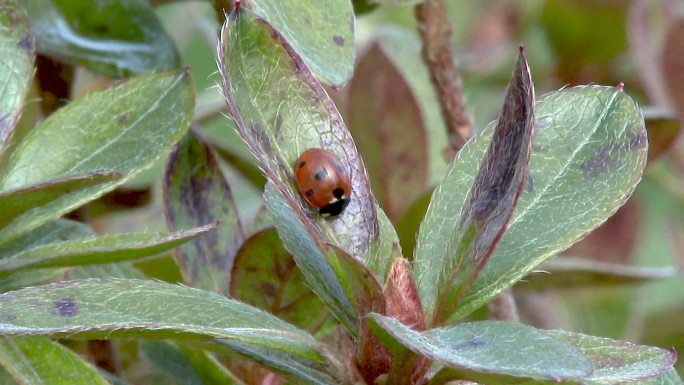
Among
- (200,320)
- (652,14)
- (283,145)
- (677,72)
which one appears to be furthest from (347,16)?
(652,14)

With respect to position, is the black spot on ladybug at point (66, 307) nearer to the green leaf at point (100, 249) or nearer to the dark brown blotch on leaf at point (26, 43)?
the green leaf at point (100, 249)

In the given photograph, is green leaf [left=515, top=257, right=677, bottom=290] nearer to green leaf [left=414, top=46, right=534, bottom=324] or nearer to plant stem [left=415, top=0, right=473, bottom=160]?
plant stem [left=415, top=0, right=473, bottom=160]

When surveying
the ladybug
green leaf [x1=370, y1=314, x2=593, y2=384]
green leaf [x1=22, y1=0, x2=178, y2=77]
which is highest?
green leaf [x1=22, y1=0, x2=178, y2=77]

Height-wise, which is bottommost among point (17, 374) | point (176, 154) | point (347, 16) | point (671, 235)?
point (671, 235)

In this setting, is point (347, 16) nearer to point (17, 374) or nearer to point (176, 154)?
point (176, 154)

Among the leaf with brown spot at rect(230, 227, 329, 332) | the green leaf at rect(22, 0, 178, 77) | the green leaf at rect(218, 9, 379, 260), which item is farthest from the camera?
the green leaf at rect(22, 0, 178, 77)

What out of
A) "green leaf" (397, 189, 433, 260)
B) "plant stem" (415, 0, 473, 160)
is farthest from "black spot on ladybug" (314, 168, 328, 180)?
"plant stem" (415, 0, 473, 160)
